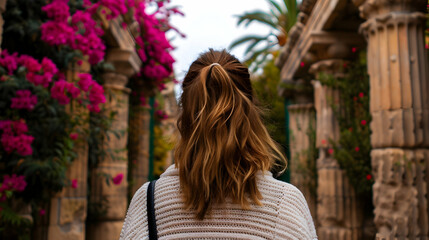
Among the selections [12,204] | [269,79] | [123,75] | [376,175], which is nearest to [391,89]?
[376,175]

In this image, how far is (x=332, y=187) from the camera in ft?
17.6

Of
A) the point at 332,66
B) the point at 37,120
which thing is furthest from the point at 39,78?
the point at 332,66

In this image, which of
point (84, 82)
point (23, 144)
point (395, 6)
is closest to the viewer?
point (23, 144)

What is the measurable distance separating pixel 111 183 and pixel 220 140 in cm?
474

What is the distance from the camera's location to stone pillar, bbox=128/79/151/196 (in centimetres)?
737

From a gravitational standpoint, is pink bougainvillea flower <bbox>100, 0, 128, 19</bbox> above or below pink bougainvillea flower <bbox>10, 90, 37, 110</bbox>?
above

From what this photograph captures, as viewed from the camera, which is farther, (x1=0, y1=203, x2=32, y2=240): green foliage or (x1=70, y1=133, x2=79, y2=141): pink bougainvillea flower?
(x1=70, y1=133, x2=79, y2=141): pink bougainvillea flower

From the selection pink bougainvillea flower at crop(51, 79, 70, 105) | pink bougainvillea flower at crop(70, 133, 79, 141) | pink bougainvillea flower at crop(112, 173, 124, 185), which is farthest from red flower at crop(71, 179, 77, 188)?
pink bougainvillea flower at crop(112, 173, 124, 185)

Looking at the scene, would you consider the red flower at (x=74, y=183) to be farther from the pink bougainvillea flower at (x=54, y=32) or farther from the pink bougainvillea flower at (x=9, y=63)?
the pink bougainvillea flower at (x=54, y=32)

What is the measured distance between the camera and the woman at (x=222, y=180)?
124 cm

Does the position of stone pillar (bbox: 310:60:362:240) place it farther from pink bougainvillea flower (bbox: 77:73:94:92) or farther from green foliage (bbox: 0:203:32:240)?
green foliage (bbox: 0:203:32:240)

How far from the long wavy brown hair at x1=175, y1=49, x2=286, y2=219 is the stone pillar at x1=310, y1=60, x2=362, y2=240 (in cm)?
425

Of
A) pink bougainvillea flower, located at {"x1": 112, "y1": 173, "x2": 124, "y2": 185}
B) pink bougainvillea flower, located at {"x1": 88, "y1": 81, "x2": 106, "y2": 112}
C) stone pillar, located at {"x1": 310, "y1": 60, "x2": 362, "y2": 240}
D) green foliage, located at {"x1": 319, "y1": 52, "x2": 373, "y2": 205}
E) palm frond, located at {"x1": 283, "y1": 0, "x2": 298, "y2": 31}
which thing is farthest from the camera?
palm frond, located at {"x1": 283, "y1": 0, "x2": 298, "y2": 31}

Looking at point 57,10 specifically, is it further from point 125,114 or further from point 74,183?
point 125,114
